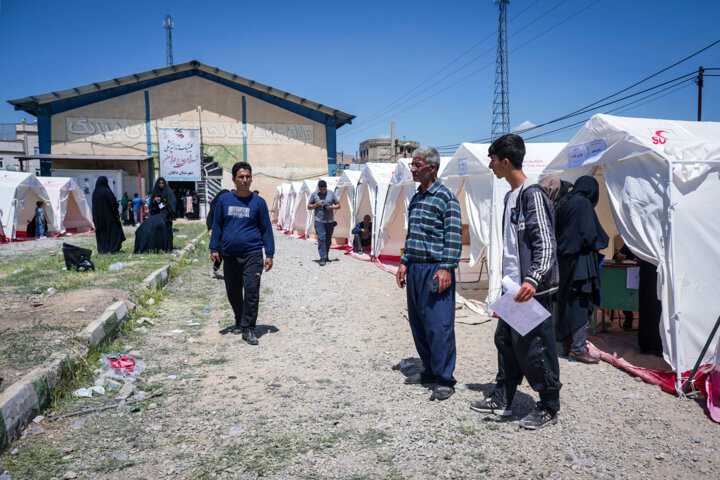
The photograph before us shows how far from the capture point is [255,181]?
27094 millimetres

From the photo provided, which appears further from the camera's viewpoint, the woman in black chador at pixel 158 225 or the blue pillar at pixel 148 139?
the blue pillar at pixel 148 139

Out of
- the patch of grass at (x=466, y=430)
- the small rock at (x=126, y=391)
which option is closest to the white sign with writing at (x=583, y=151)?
the patch of grass at (x=466, y=430)

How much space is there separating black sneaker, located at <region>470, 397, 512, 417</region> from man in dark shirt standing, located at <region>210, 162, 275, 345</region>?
2.39 m

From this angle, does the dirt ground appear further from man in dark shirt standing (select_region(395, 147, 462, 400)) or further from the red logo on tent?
the red logo on tent

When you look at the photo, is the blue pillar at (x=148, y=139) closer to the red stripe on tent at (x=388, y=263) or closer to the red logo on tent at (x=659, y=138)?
the red stripe on tent at (x=388, y=263)

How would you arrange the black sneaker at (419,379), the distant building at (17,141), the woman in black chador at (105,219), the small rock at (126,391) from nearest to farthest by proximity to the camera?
the small rock at (126,391) < the black sneaker at (419,379) < the woman in black chador at (105,219) < the distant building at (17,141)

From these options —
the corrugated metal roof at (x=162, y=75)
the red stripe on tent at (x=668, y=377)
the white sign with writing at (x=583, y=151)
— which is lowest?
the red stripe on tent at (x=668, y=377)

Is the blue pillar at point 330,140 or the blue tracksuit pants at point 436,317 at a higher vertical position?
the blue pillar at point 330,140

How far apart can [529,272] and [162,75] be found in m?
28.0

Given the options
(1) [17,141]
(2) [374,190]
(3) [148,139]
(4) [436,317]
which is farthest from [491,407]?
(1) [17,141]

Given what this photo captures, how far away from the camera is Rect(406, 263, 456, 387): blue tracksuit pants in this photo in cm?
334

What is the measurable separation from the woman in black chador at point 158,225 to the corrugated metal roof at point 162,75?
18.3 meters

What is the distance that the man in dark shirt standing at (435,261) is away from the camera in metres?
3.34

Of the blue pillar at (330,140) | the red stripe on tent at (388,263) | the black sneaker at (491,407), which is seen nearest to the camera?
the black sneaker at (491,407)
